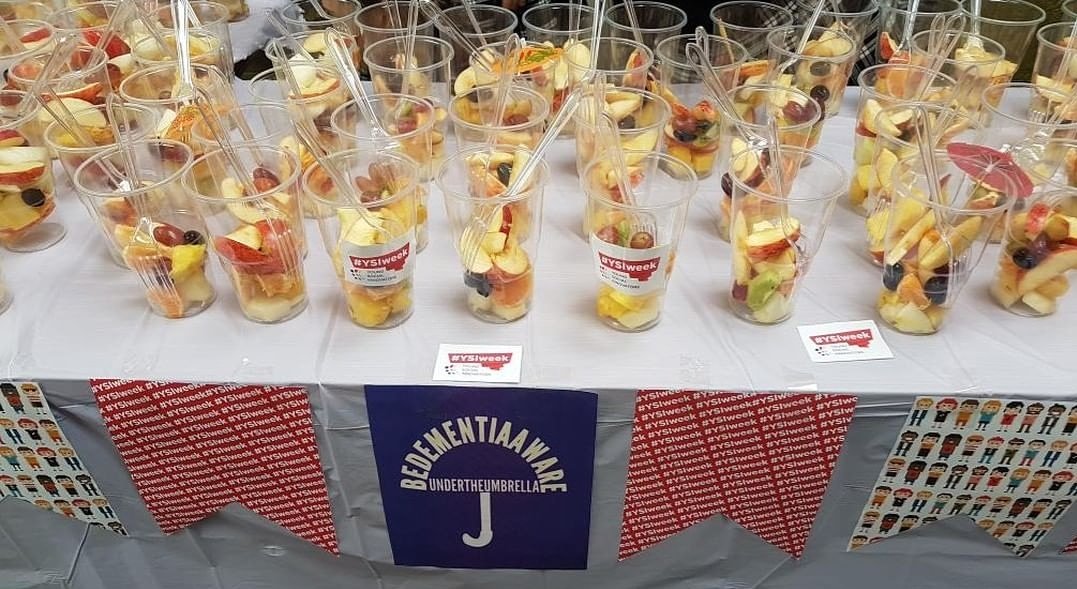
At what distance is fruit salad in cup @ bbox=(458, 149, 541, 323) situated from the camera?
916 millimetres

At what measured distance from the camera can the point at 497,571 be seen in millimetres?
1137

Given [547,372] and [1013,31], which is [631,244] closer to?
[547,372]

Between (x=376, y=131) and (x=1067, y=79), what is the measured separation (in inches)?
45.3

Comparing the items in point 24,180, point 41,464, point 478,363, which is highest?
point 24,180

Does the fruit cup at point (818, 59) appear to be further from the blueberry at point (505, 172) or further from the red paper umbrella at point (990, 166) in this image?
the blueberry at point (505, 172)

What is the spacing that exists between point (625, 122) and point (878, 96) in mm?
384

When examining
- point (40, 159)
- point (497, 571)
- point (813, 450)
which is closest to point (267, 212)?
point (40, 159)

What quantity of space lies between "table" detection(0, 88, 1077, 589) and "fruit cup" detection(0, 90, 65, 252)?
1.3 inches

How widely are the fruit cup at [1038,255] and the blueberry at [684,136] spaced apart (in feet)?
1.49

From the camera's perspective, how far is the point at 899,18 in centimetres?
143

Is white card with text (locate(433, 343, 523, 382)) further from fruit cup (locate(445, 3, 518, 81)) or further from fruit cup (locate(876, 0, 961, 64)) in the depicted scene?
fruit cup (locate(876, 0, 961, 64))

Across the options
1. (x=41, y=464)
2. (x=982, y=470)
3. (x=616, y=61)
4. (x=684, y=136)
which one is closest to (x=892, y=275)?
(x=982, y=470)

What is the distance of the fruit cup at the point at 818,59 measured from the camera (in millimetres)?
1294

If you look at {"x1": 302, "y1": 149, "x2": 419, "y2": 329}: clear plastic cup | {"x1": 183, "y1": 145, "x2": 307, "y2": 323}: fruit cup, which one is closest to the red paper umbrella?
{"x1": 302, "y1": 149, "x2": 419, "y2": 329}: clear plastic cup
